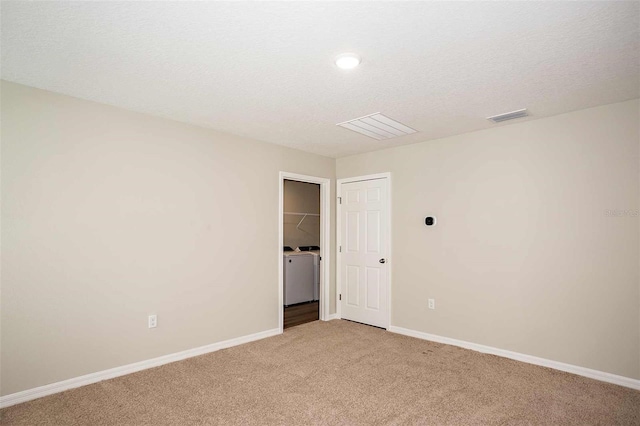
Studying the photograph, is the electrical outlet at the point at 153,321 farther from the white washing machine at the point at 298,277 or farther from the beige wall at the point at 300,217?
the beige wall at the point at 300,217

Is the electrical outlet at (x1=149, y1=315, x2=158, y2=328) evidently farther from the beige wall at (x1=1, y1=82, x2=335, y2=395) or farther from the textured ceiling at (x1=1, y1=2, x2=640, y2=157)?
the textured ceiling at (x1=1, y1=2, x2=640, y2=157)

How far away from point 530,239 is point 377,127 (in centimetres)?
190

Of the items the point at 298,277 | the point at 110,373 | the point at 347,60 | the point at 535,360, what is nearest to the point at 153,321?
the point at 110,373

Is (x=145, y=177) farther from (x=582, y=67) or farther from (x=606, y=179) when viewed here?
(x=606, y=179)

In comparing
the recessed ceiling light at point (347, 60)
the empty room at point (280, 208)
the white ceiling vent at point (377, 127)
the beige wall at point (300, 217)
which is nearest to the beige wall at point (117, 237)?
the empty room at point (280, 208)

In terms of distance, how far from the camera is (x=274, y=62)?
2.33 metres

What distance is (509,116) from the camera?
3385 millimetres

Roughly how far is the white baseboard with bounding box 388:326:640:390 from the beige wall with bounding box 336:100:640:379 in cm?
5

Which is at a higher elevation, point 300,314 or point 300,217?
point 300,217

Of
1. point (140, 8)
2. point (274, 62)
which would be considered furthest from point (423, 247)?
point (140, 8)

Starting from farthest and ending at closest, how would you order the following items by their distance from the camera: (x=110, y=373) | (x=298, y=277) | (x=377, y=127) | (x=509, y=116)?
1. (x=298, y=277)
2. (x=377, y=127)
3. (x=509, y=116)
4. (x=110, y=373)

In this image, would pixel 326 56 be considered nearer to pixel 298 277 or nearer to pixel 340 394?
pixel 340 394

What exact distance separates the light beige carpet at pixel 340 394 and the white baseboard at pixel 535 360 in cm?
9

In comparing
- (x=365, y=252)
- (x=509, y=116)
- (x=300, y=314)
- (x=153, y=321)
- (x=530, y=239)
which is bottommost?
(x=300, y=314)
